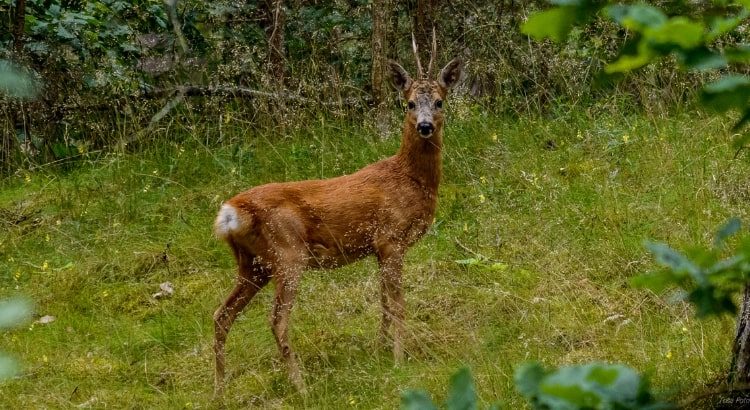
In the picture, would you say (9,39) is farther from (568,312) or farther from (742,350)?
(742,350)

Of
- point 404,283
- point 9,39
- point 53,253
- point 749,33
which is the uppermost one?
→ point 749,33

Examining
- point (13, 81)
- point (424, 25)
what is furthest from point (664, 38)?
point (424, 25)

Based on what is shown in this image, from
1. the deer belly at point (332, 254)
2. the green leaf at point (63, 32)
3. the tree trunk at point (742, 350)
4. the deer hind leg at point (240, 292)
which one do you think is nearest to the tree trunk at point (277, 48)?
the green leaf at point (63, 32)

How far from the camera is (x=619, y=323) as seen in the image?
14.6 ft

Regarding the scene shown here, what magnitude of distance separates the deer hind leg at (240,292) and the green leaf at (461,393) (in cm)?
373

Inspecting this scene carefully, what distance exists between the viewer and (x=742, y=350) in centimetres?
275

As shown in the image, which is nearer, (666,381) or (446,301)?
(666,381)

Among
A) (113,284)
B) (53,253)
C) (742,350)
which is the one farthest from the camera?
(53,253)

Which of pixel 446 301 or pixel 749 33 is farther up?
pixel 749 33

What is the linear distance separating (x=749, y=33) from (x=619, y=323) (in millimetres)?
2783

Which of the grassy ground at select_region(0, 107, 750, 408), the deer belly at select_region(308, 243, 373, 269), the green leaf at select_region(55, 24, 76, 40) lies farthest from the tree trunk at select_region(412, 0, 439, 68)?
the deer belly at select_region(308, 243, 373, 269)

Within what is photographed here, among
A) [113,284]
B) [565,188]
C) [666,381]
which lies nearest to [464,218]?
[565,188]

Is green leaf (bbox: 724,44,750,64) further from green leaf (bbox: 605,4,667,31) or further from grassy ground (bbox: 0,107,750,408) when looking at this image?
grassy ground (bbox: 0,107,750,408)

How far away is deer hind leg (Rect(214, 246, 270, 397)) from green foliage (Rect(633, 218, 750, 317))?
3.67 m
